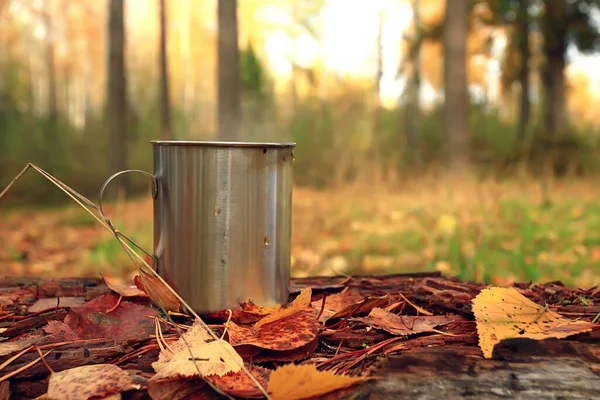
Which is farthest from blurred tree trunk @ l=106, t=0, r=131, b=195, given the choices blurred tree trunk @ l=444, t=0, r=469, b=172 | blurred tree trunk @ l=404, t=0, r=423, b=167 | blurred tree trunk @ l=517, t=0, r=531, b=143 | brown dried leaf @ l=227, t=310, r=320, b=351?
blurred tree trunk @ l=517, t=0, r=531, b=143

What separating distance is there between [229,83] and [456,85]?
2364mm

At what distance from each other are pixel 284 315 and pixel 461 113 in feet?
17.3

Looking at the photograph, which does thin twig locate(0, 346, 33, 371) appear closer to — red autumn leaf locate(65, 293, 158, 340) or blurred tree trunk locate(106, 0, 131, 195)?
red autumn leaf locate(65, 293, 158, 340)

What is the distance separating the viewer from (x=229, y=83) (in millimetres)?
5316

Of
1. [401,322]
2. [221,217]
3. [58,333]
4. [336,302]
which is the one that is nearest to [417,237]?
[336,302]

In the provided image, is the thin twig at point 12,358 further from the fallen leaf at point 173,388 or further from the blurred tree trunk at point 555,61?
the blurred tree trunk at point 555,61

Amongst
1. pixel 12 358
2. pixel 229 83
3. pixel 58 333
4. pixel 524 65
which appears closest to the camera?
pixel 12 358

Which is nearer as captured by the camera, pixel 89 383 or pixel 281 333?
pixel 89 383

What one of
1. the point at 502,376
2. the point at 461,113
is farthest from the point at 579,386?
the point at 461,113

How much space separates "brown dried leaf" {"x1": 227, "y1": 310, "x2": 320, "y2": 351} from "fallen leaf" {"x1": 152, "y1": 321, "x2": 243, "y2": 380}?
2.8 inches

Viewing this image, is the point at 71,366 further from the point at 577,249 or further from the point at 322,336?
the point at 577,249

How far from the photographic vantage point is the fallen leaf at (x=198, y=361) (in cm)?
81

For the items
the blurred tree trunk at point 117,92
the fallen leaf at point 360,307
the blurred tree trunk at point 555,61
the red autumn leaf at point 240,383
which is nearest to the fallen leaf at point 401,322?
the fallen leaf at point 360,307

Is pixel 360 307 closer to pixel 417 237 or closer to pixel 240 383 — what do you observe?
pixel 240 383
